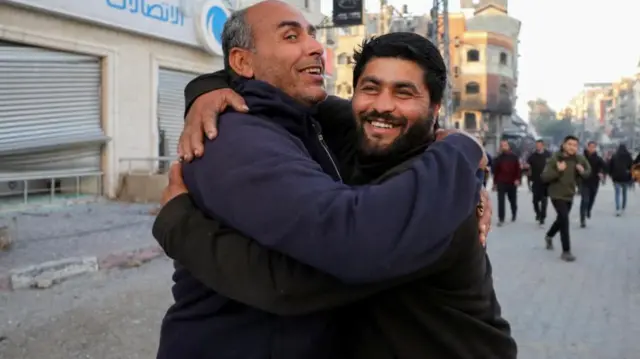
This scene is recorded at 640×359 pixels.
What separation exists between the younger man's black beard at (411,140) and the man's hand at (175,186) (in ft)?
1.65

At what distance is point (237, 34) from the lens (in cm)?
181

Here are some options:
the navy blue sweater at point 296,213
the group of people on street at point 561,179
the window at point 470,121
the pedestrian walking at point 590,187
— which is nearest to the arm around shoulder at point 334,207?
the navy blue sweater at point 296,213

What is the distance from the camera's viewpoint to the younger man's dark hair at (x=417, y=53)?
1650mm

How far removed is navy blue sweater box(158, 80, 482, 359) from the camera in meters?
1.27

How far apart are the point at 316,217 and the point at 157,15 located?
12.4m

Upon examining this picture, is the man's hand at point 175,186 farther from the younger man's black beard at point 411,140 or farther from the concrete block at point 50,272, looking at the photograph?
the concrete block at point 50,272

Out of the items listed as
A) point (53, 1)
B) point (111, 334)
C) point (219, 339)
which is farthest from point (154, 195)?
point (219, 339)

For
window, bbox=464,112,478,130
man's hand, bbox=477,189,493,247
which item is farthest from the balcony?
man's hand, bbox=477,189,493,247

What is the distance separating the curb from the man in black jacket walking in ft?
17.8

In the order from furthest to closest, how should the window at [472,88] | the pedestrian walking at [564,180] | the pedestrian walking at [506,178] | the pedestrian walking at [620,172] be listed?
the window at [472,88]
the pedestrian walking at [620,172]
the pedestrian walking at [506,178]
the pedestrian walking at [564,180]

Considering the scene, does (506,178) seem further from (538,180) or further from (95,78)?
(95,78)

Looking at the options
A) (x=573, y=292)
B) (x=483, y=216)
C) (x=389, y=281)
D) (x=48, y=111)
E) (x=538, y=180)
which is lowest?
(x=573, y=292)

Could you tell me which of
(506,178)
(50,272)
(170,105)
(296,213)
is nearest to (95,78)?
(170,105)

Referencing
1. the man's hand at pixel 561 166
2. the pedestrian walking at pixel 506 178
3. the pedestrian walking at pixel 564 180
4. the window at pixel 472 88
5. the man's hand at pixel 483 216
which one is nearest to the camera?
the man's hand at pixel 483 216
